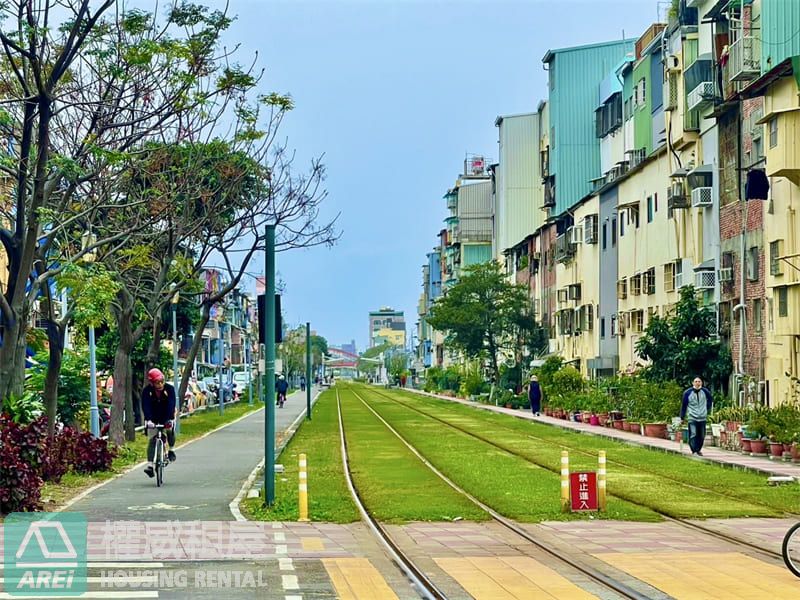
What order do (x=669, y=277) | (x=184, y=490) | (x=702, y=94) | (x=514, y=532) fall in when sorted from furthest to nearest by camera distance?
(x=669, y=277) < (x=702, y=94) < (x=184, y=490) < (x=514, y=532)

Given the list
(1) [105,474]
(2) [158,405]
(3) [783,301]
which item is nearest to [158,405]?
(2) [158,405]

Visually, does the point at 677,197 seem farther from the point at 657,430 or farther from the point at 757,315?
the point at 657,430

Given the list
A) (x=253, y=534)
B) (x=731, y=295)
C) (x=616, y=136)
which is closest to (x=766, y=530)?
(x=253, y=534)

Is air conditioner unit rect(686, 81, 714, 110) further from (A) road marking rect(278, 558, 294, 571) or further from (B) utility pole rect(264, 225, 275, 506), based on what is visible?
(A) road marking rect(278, 558, 294, 571)

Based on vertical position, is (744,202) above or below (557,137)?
below

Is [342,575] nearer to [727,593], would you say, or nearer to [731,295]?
[727,593]

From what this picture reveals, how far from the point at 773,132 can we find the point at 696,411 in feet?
27.7

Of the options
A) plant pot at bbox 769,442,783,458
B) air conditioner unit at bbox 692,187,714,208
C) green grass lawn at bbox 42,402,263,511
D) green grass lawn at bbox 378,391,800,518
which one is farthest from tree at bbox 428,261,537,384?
plant pot at bbox 769,442,783,458

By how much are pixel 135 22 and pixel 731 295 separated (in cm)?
2501

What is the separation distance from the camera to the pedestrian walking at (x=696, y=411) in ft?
98.9

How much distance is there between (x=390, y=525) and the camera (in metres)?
17.2

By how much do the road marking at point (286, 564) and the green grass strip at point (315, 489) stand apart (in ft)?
12.5

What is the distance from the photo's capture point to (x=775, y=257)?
3678cm

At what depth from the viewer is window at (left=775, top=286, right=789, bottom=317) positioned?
35.8 meters
